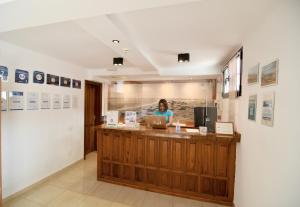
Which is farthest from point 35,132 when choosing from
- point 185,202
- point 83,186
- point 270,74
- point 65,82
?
point 270,74

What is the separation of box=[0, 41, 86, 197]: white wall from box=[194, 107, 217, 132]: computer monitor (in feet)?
9.81

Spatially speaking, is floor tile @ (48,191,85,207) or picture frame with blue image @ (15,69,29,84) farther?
picture frame with blue image @ (15,69,29,84)

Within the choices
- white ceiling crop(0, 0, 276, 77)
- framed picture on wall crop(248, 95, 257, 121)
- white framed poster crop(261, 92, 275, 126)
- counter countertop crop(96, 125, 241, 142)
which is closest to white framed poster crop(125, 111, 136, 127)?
counter countertop crop(96, 125, 241, 142)

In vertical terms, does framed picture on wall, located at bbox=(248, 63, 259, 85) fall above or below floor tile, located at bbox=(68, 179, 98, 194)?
above

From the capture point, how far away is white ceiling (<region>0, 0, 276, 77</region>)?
1.41 meters

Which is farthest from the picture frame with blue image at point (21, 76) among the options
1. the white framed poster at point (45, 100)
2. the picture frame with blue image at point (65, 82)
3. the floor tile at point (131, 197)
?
the floor tile at point (131, 197)

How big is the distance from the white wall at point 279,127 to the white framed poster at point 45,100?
3.55m

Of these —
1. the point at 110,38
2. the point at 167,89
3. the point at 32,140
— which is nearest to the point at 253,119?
the point at 110,38

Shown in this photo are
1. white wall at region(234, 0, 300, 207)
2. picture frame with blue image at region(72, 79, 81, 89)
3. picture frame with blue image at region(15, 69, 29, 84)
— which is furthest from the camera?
picture frame with blue image at region(72, 79, 81, 89)

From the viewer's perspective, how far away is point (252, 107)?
1.80 meters

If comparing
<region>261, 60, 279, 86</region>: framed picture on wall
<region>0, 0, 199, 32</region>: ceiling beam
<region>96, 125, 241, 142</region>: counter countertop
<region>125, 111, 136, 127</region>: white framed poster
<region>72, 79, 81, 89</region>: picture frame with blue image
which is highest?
<region>0, 0, 199, 32</region>: ceiling beam

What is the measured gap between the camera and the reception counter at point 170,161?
247 centimetres

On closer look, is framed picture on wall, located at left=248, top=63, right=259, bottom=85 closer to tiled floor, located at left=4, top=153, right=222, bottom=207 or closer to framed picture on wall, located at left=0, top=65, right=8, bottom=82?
tiled floor, located at left=4, top=153, right=222, bottom=207

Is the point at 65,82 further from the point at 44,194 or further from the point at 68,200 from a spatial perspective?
the point at 68,200
